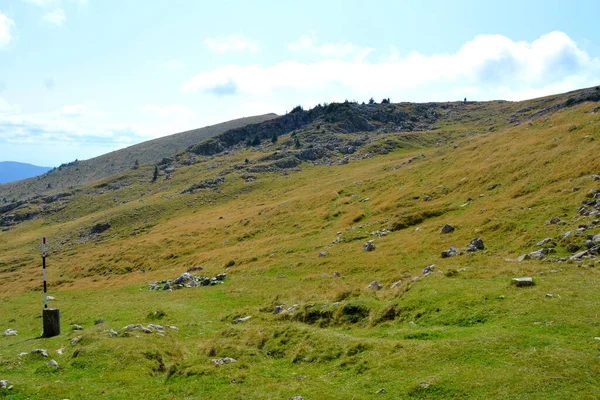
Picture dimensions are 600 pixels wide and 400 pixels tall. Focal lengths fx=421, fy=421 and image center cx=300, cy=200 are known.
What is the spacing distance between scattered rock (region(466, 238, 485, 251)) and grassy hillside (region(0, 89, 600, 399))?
1.68 ft

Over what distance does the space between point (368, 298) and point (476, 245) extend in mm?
14002

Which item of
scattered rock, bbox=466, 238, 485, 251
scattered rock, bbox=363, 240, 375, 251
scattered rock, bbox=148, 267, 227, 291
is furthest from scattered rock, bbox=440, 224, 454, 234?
scattered rock, bbox=148, 267, 227, 291

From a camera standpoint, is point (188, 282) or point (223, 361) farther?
point (188, 282)

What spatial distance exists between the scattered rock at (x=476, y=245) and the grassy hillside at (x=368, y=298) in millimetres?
512

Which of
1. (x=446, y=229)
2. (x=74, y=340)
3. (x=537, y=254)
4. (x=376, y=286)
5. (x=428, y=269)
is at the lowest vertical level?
(x=376, y=286)

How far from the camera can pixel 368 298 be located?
82.2 feet

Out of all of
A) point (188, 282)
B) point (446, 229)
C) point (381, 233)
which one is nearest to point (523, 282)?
point (446, 229)

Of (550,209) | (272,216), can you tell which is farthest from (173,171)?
(550,209)

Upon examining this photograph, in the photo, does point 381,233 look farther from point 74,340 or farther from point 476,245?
point 74,340

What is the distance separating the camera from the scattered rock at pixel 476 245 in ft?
112

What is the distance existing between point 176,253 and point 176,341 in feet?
164

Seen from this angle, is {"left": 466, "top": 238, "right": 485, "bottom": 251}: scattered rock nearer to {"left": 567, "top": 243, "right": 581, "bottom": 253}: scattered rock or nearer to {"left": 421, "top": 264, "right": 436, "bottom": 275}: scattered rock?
{"left": 421, "top": 264, "right": 436, "bottom": 275}: scattered rock

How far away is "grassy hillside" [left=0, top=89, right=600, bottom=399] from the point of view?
15.0 m

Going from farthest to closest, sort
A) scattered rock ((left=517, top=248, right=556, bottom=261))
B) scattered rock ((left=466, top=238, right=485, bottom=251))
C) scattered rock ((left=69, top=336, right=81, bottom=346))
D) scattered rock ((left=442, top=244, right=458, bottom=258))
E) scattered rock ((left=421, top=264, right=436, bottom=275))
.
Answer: scattered rock ((left=442, top=244, right=458, bottom=258)) → scattered rock ((left=466, top=238, right=485, bottom=251)) → scattered rock ((left=421, top=264, right=436, bottom=275)) → scattered rock ((left=517, top=248, right=556, bottom=261)) → scattered rock ((left=69, top=336, right=81, bottom=346))
